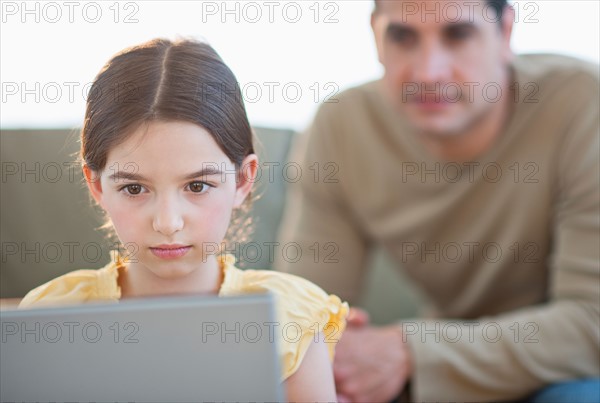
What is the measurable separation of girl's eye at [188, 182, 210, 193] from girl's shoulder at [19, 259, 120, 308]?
12 centimetres

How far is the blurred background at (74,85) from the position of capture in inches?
29.8

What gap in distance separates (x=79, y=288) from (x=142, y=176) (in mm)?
143

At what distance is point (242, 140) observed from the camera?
0.74 metres

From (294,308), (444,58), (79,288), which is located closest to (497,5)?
(444,58)

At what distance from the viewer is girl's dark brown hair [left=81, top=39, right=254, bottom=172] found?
688 millimetres

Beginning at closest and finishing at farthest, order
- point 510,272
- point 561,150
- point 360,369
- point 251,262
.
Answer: point 251,262
point 360,369
point 561,150
point 510,272

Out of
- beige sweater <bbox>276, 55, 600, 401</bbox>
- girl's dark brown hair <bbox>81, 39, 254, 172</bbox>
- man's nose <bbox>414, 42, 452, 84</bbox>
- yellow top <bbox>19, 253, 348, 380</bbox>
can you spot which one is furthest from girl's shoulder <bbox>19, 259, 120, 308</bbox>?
man's nose <bbox>414, 42, 452, 84</bbox>

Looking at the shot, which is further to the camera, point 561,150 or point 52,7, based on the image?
point 561,150

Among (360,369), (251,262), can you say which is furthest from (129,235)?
(360,369)

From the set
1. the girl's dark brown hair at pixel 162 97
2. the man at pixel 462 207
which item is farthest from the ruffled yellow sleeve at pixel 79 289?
the man at pixel 462 207

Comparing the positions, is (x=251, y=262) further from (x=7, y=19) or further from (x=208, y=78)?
(x=7, y=19)

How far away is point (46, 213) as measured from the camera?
795 millimetres

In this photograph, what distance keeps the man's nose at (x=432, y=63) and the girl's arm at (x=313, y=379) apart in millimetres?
618

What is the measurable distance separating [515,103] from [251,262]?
2.35 ft
